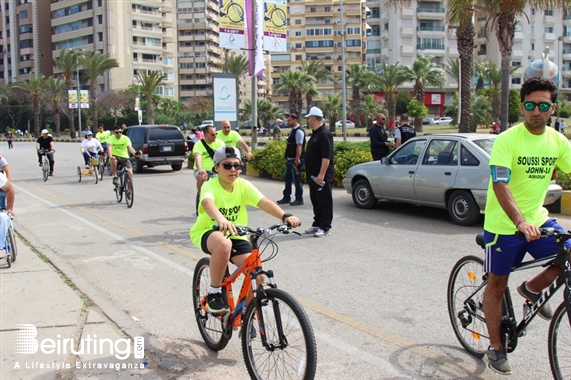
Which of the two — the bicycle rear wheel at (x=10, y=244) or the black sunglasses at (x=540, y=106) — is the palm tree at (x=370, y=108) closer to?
the bicycle rear wheel at (x=10, y=244)

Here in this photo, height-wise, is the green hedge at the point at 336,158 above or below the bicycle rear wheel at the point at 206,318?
above

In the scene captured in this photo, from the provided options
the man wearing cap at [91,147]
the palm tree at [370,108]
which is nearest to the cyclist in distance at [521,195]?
the man wearing cap at [91,147]

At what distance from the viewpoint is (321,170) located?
9.71m

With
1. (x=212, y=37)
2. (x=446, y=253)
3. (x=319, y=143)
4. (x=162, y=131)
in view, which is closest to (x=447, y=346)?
(x=446, y=253)

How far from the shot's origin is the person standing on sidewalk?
9773 millimetres

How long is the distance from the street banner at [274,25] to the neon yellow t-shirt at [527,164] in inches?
818

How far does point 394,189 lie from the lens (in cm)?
1161

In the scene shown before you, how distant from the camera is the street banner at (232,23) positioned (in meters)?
22.0

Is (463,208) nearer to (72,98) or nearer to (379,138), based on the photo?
(379,138)

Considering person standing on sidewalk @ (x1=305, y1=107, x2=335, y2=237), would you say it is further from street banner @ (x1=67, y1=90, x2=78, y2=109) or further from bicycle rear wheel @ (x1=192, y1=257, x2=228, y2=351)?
street banner @ (x1=67, y1=90, x2=78, y2=109)

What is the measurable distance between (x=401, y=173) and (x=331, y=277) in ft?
15.6

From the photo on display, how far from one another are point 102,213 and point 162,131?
10752 millimetres

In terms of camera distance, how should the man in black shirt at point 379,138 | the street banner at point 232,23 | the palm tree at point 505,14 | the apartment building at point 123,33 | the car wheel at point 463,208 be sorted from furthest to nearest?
1. the apartment building at point 123,33
2. the street banner at point 232,23
3. the palm tree at point 505,14
4. the man in black shirt at point 379,138
5. the car wheel at point 463,208

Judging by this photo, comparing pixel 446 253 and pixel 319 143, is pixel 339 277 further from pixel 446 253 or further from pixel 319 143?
pixel 319 143
